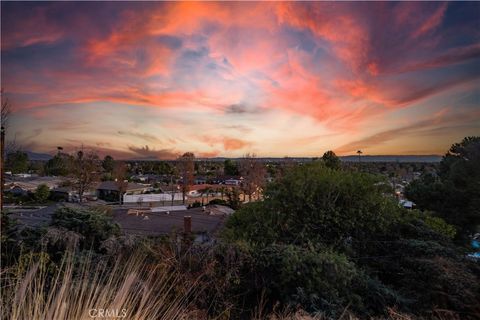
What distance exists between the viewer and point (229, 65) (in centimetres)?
843

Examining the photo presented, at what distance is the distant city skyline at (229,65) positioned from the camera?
237 inches

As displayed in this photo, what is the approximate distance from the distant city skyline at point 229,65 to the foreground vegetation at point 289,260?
2.95 metres

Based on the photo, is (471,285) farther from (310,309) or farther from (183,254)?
(183,254)

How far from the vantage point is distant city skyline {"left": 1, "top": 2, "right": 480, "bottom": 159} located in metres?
6.03

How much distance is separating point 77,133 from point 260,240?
6546mm

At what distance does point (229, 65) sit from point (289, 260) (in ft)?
16.6

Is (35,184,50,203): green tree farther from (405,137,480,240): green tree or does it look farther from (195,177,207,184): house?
(405,137,480,240): green tree

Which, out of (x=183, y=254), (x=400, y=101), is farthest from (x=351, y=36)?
(x=183, y=254)

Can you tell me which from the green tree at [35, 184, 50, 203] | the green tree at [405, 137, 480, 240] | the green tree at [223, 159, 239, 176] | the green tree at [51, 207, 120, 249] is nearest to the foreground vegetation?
the green tree at [51, 207, 120, 249]

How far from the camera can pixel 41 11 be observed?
5160mm

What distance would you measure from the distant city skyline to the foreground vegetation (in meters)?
2.95

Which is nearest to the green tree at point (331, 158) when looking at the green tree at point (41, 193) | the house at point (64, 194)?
the house at point (64, 194)

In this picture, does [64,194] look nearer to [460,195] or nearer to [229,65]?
[229,65]

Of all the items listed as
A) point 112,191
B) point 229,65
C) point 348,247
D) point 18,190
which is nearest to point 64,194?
point 18,190
